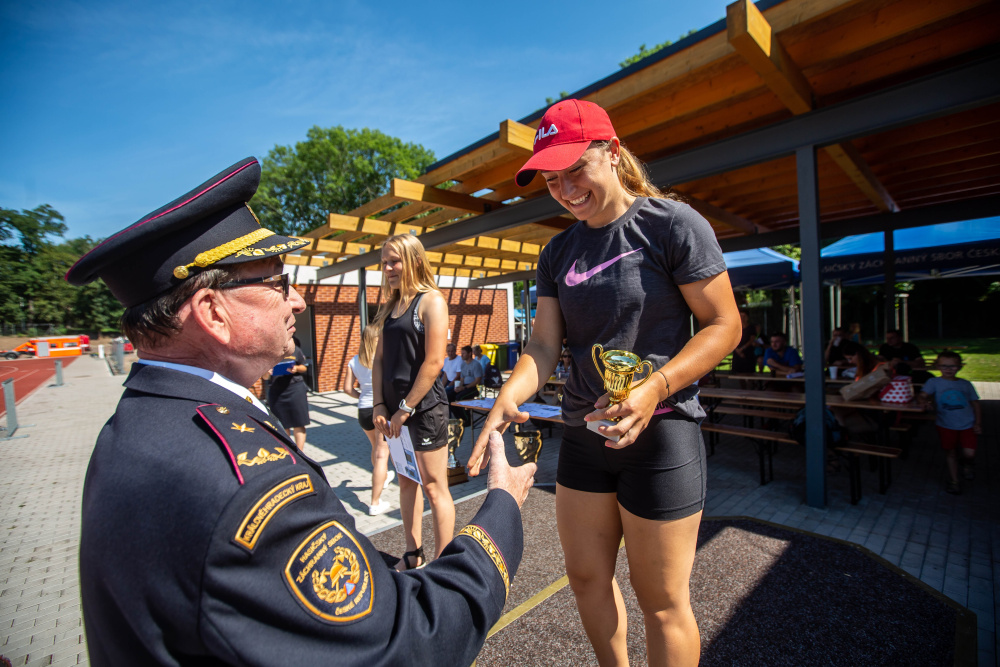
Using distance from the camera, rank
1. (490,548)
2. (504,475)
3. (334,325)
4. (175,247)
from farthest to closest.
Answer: (334,325) → (504,475) → (490,548) → (175,247)

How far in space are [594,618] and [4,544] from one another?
18.2 feet

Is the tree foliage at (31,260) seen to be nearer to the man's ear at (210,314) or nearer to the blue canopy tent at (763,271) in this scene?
the man's ear at (210,314)

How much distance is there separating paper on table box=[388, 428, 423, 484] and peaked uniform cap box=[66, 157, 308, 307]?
1.99 metres

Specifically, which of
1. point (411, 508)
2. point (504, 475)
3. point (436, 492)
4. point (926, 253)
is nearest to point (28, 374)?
point (411, 508)

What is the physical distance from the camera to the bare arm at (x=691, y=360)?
45.8 inches

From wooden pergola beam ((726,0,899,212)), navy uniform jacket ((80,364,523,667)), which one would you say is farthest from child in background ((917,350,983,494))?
navy uniform jacket ((80,364,523,667))

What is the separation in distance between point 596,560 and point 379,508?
138 inches

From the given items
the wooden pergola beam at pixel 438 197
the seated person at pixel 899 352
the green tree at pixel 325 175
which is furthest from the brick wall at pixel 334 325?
the green tree at pixel 325 175

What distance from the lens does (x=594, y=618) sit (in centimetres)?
170

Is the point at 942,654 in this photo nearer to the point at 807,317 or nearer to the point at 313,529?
the point at 807,317

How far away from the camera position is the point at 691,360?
4.35 feet

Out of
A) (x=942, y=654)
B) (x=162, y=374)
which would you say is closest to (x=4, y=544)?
(x=162, y=374)

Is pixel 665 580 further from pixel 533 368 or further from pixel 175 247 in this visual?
pixel 175 247

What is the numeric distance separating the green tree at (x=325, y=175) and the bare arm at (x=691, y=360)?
109 feet
